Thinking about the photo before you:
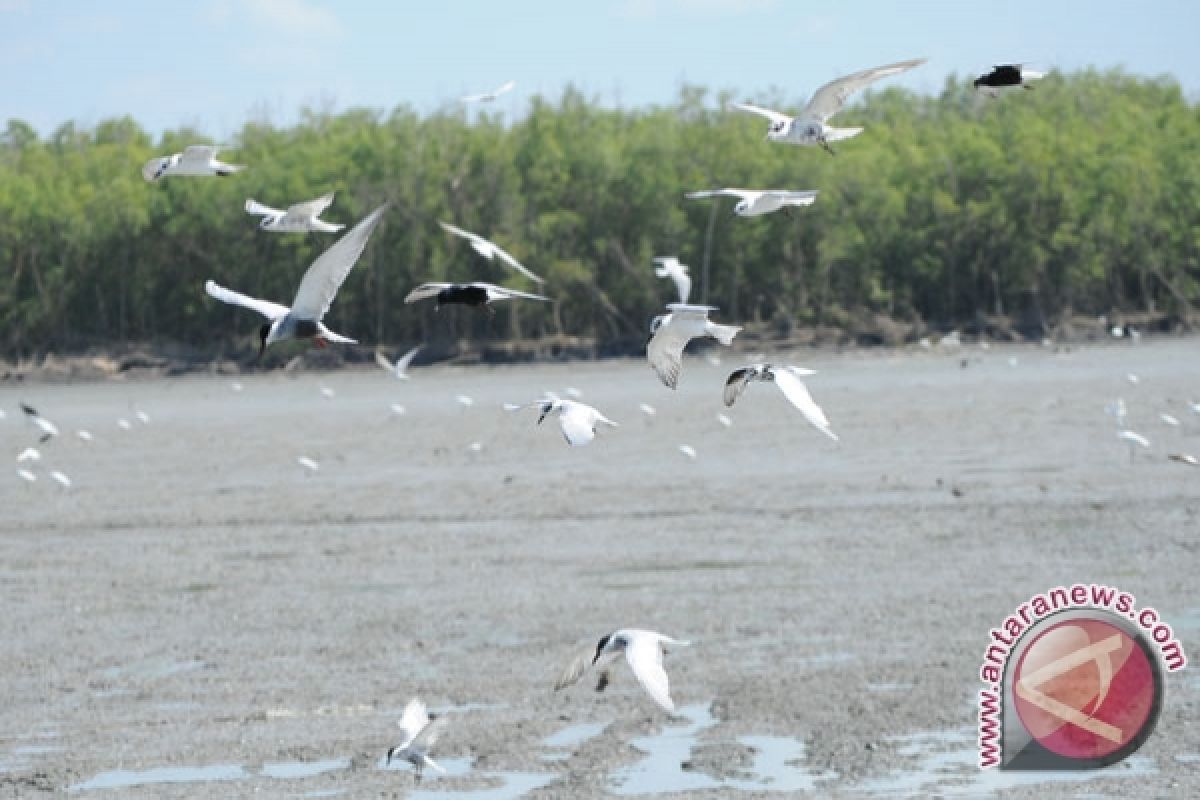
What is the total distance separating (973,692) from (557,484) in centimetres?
1592

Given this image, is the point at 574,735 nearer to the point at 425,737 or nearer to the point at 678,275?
the point at 425,737

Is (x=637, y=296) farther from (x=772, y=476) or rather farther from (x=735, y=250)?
(x=772, y=476)

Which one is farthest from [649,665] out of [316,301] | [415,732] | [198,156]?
[198,156]

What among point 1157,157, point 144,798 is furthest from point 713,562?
point 1157,157

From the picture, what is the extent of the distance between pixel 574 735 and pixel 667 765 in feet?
3.73

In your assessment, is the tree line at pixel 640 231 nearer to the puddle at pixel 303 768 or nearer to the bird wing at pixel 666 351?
the puddle at pixel 303 768

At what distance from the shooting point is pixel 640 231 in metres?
89.1

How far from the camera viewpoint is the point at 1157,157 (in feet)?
298

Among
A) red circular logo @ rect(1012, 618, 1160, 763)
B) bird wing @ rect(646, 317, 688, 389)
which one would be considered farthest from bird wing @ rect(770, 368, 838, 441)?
red circular logo @ rect(1012, 618, 1160, 763)

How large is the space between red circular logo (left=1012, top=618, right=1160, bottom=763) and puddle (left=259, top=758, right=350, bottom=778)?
481 cm

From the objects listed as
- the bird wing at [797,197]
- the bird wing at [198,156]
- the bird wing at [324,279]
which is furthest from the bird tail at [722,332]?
the bird wing at [198,156]

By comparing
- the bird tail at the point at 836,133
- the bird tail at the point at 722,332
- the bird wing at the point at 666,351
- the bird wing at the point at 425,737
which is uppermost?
the bird tail at the point at 836,133

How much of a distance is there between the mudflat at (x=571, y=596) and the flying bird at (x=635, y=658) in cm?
520

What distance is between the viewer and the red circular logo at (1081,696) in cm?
1437
